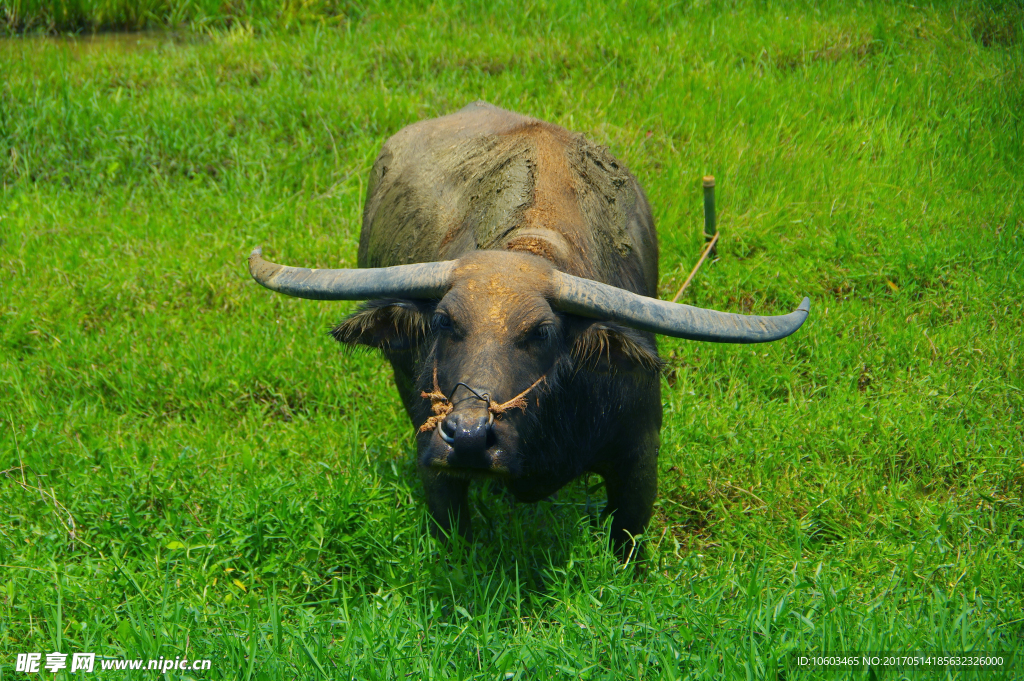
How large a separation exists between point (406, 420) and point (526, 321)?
5.89 ft

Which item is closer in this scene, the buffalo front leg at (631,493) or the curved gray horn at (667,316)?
the curved gray horn at (667,316)

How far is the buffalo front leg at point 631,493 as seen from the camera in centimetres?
333

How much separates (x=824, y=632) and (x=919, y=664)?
0.27m

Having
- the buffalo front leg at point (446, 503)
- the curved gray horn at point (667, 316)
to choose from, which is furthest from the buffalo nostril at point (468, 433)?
the buffalo front leg at point (446, 503)

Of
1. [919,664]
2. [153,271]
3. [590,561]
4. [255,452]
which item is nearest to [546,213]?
[590,561]

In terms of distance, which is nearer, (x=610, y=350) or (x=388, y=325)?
(x=610, y=350)

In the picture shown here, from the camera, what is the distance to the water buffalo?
2721 mm

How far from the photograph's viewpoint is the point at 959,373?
4.29 metres

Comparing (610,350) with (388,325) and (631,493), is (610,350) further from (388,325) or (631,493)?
(388,325)

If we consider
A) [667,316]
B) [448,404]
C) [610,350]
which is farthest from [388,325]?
[667,316]

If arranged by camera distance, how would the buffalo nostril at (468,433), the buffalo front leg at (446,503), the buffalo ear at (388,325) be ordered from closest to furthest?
the buffalo nostril at (468,433), the buffalo ear at (388,325), the buffalo front leg at (446,503)

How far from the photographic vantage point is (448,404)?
273cm

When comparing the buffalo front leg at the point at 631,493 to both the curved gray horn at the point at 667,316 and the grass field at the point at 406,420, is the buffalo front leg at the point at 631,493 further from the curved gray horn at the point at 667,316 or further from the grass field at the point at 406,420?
the curved gray horn at the point at 667,316

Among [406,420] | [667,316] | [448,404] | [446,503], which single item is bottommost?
[406,420]
